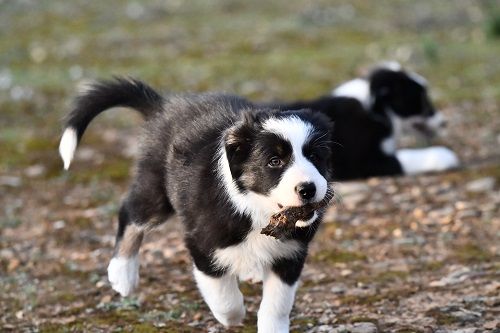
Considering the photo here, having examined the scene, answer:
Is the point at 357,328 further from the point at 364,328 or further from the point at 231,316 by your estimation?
the point at 231,316

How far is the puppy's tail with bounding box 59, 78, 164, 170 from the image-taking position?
626 centimetres

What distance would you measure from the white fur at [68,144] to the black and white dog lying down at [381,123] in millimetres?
3684

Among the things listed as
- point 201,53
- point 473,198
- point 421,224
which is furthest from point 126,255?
point 201,53

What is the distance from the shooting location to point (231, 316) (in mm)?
5402

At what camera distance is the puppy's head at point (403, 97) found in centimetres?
1000

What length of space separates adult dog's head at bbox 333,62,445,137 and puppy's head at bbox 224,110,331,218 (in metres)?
4.97

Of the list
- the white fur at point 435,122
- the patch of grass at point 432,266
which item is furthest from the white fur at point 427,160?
the patch of grass at point 432,266

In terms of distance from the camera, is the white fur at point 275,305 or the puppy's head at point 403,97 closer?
the white fur at point 275,305

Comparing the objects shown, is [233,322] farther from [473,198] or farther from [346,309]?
[473,198]

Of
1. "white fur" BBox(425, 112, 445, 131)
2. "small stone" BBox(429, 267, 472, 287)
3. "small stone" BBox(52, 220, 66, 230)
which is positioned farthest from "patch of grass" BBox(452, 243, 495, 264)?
"small stone" BBox(52, 220, 66, 230)

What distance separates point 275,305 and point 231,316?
0.34m

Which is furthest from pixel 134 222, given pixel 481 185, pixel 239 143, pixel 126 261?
pixel 481 185

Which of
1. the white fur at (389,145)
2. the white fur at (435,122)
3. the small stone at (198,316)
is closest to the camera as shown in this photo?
the small stone at (198,316)

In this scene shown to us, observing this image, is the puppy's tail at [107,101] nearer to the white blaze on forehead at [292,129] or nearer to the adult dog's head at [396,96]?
the white blaze on forehead at [292,129]
